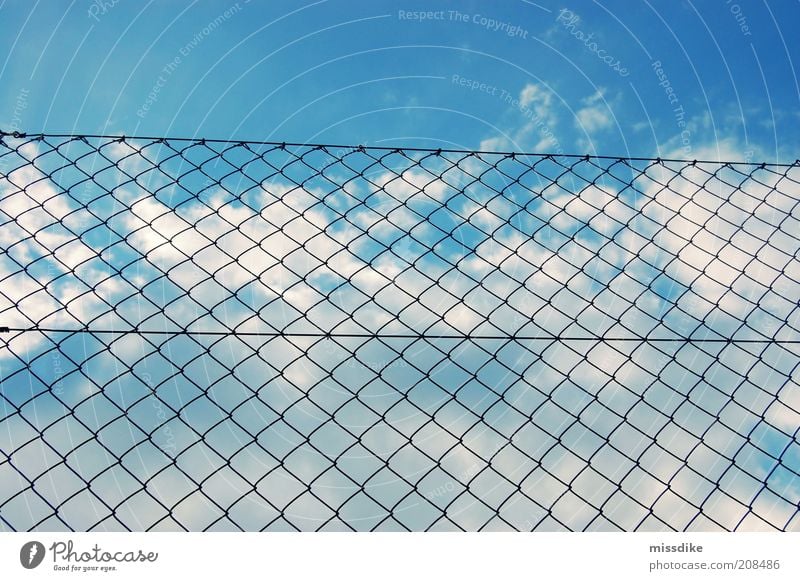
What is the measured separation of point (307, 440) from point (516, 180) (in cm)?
144

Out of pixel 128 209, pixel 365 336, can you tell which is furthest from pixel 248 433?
pixel 128 209

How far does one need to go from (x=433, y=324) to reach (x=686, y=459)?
0.97m

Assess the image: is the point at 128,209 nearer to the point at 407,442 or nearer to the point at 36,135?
the point at 36,135

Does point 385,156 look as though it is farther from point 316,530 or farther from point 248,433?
point 316,530

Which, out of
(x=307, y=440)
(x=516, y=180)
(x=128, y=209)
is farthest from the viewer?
(x=516, y=180)

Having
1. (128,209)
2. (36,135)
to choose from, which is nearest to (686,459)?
(128,209)

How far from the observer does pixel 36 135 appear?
252cm

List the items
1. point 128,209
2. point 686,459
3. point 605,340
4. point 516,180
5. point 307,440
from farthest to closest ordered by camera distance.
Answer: point 516,180
point 128,209
point 605,340
point 686,459
point 307,440

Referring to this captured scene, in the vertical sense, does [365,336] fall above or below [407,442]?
above

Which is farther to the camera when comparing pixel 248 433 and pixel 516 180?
pixel 516 180
